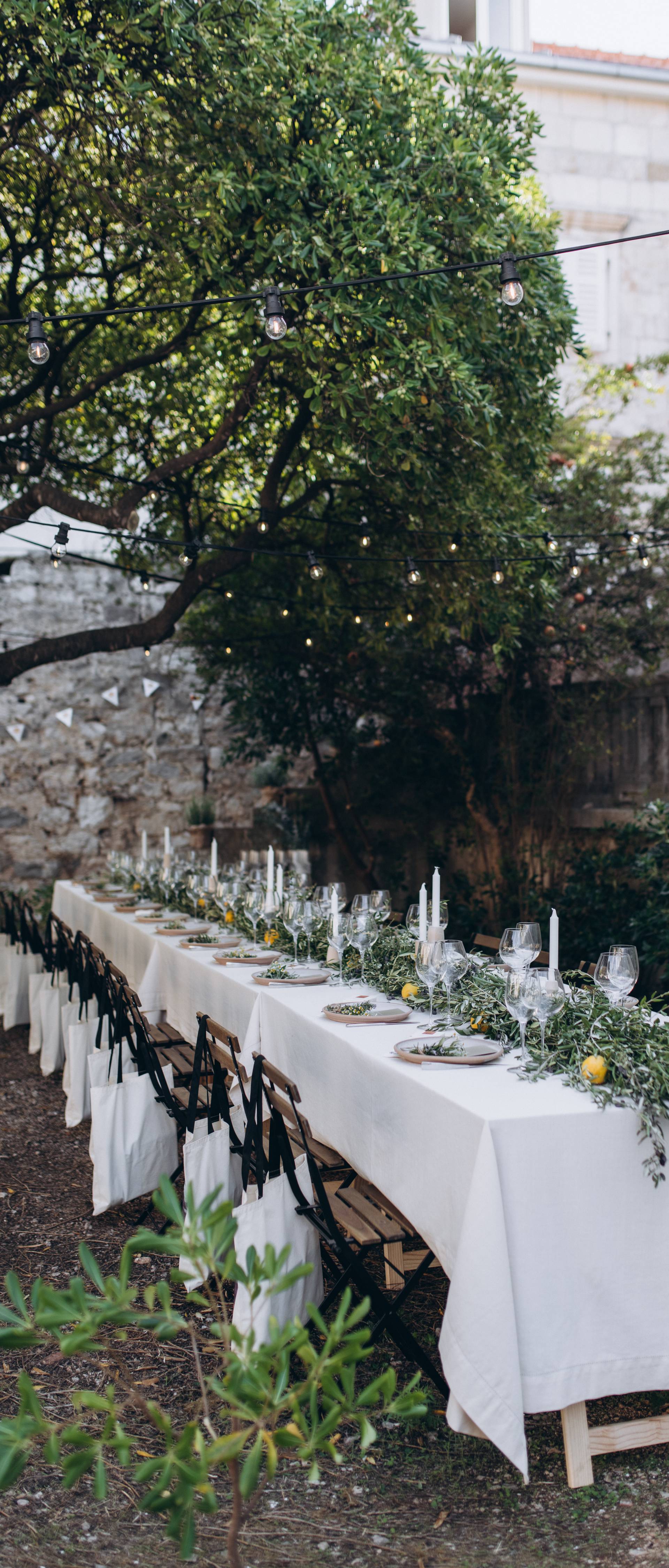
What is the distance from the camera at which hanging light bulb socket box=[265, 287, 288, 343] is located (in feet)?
10.9

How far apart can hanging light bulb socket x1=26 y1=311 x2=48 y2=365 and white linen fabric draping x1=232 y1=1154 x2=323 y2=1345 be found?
261cm

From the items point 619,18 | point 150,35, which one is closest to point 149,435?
point 150,35

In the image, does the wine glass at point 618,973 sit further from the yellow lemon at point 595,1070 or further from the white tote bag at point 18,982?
the white tote bag at point 18,982

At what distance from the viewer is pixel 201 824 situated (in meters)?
9.66

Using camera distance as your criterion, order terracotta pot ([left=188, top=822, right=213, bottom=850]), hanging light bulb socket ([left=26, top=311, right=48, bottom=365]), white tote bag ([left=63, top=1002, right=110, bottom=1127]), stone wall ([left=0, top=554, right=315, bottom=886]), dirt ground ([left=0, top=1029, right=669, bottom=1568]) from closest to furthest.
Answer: dirt ground ([left=0, top=1029, right=669, bottom=1568]) → hanging light bulb socket ([left=26, top=311, right=48, bottom=365]) → white tote bag ([left=63, top=1002, right=110, bottom=1127]) → stone wall ([left=0, top=554, right=315, bottom=886]) → terracotta pot ([left=188, top=822, right=213, bottom=850])

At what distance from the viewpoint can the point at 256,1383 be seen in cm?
130

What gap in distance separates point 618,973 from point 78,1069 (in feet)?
9.41

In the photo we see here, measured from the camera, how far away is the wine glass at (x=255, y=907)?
4.48 m

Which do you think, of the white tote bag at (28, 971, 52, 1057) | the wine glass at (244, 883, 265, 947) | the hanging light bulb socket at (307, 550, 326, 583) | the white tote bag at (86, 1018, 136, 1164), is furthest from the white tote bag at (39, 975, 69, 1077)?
the hanging light bulb socket at (307, 550, 326, 583)

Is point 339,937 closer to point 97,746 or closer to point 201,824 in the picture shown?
point 201,824

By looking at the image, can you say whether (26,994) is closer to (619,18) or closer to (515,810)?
(515,810)

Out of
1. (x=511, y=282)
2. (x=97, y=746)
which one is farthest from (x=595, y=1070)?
(x=97, y=746)

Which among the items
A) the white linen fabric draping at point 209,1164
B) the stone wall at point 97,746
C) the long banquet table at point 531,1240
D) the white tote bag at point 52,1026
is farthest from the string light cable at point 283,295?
the stone wall at point 97,746

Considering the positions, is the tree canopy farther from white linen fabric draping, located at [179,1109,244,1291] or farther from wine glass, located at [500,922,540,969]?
white linen fabric draping, located at [179,1109,244,1291]
